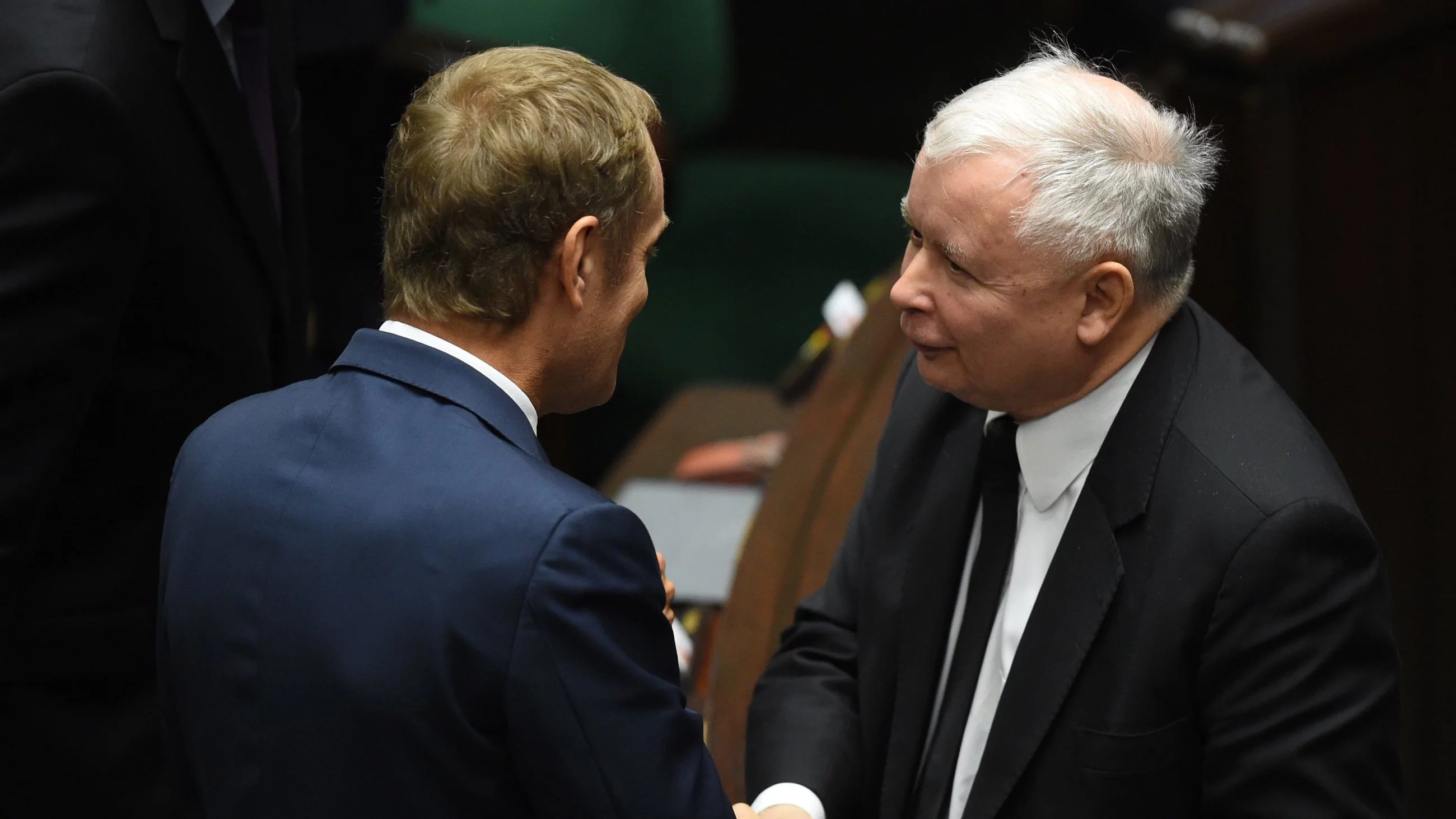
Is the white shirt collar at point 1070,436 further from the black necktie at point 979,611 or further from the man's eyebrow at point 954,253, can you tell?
the man's eyebrow at point 954,253

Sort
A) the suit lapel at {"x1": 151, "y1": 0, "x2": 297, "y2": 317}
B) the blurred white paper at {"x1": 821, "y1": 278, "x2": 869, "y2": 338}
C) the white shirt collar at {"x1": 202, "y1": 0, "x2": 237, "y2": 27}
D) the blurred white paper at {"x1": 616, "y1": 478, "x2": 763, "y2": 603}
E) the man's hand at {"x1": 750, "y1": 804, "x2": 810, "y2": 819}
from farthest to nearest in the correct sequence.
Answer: the blurred white paper at {"x1": 821, "y1": 278, "x2": 869, "y2": 338} < the blurred white paper at {"x1": 616, "y1": 478, "x2": 763, "y2": 603} < the white shirt collar at {"x1": 202, "y1": 0, "x2": 237, "y2": 27} < the suit lapel at {"x1": 151, "y1": 0, "x2": 297, "y2": 317} < the man's hand at {"x1": 750, "y1": 804, "x2": 810, "y2": 819}

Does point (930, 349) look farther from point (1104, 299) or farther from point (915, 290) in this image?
point (1104, 299)

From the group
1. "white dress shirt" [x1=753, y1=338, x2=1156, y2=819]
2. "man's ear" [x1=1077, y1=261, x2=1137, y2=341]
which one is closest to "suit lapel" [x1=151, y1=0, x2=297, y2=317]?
"white dress shirt" [x1=753, y1=338, x2=1156, y2=819]

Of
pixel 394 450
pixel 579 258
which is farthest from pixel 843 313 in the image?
pixel 394 450

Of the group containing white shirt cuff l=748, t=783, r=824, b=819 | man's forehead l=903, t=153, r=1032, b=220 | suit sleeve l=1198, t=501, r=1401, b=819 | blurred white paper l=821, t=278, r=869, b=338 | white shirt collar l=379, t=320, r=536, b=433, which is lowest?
blurred white paper l=821, t=278, r=869, b=338

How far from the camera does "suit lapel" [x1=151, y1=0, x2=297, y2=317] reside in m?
2.01

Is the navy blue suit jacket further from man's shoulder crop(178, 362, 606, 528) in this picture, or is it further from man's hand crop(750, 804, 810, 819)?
man's hand crop(750, 804, 810, 819)

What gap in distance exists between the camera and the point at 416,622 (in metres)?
Result: 1.26

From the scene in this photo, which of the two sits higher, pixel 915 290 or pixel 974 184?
pixel 974 184

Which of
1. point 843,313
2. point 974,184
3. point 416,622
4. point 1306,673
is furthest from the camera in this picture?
point 843,313

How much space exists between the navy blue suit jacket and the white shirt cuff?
1.33 feet

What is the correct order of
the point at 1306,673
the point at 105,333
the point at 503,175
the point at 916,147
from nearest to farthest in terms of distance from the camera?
the point at 503,175 → the point at 1306,673 → the point at 105,333 → the point at 916,147

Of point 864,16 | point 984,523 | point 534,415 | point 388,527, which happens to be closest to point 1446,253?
point 984,523

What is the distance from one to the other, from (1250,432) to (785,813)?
667mm
